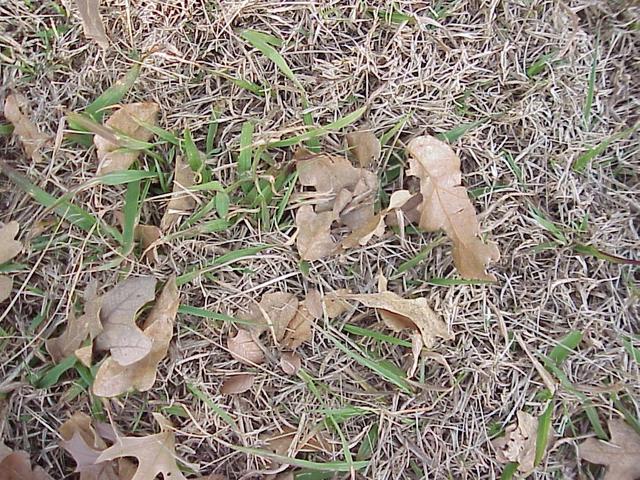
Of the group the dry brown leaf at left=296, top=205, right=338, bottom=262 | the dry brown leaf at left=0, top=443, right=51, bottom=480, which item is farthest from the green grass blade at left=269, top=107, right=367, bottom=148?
the dry brown leaf at left=0, top=443, right=51, bottom=480

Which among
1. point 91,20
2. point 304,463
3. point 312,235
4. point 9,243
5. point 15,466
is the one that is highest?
point 91,20

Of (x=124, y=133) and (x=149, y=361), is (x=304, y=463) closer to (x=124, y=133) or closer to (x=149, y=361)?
(x=149, y=361)

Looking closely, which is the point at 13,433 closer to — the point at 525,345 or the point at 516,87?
the point at 525,345

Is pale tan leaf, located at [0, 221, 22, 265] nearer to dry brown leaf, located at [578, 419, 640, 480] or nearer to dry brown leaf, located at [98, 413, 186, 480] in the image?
dry brown leaf, located at [98, 413, 186, 480]

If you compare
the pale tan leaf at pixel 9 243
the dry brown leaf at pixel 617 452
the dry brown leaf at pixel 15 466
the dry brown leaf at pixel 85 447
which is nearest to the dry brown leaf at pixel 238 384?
the dry brown leaf at pixel 85 447

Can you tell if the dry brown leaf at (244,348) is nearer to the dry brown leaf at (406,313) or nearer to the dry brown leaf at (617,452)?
the dry brown leaf at (406,313)

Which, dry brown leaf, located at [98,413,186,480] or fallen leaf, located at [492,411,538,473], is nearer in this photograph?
dry brown leaf, located at [98,413,186,480]

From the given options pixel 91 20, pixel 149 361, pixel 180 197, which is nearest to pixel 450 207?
pixel 180 197
